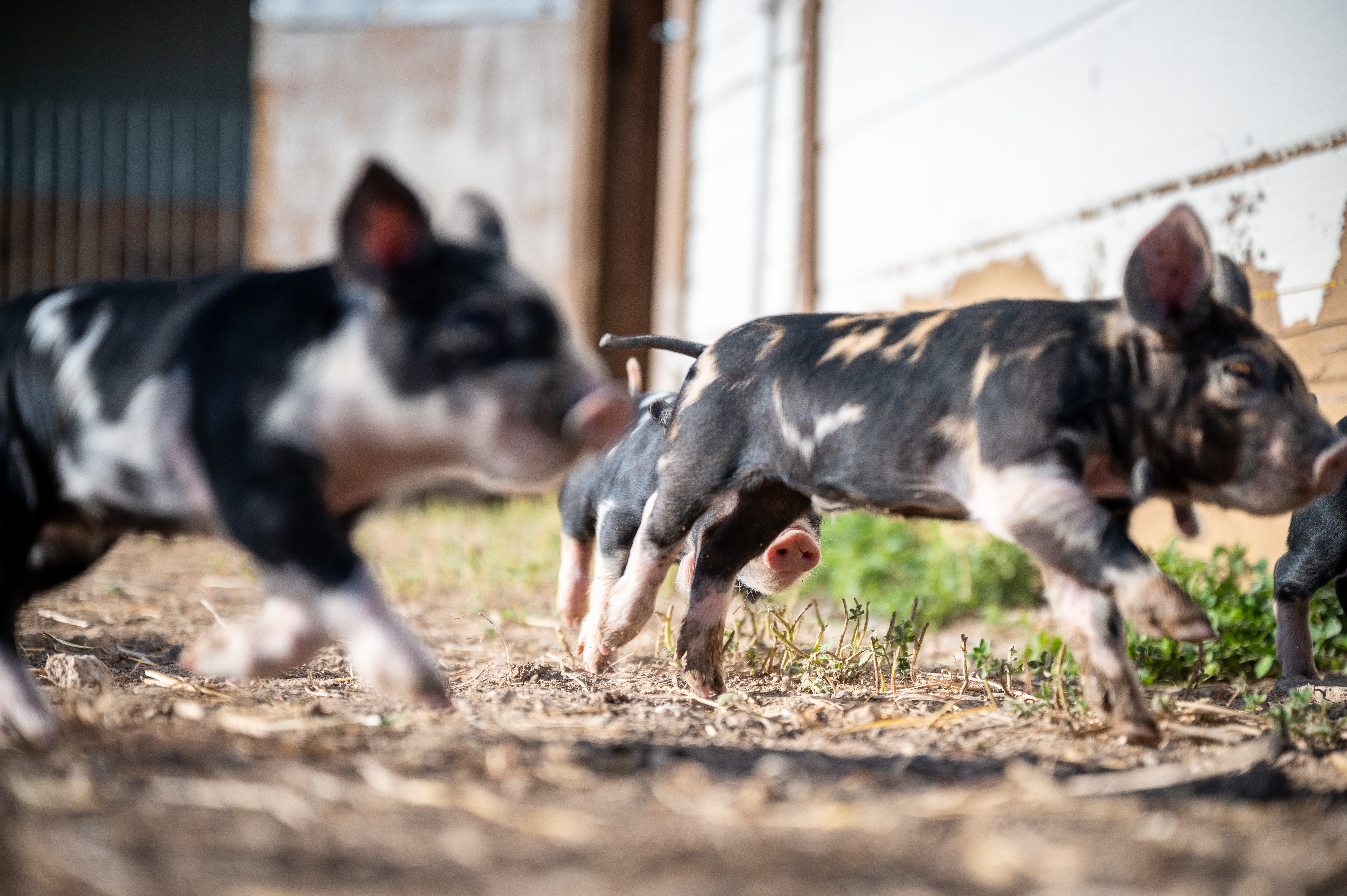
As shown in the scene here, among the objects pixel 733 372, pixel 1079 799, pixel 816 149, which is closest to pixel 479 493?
pixel 816 149

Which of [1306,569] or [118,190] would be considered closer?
[1306,569]

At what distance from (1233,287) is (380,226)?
6.23ft

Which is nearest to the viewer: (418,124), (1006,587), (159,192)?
(1006,587)

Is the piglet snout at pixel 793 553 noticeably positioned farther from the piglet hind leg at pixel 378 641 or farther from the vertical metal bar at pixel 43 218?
the vertical metal bar at pixel 43 218

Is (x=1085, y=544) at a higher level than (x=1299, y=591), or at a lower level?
higher

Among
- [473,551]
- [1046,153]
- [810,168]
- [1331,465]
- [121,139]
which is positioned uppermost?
[121,139]

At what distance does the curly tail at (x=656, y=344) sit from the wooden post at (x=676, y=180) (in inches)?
177

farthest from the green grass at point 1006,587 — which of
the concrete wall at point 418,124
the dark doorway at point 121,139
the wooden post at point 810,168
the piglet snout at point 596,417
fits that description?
the dark doorway at point 121,139

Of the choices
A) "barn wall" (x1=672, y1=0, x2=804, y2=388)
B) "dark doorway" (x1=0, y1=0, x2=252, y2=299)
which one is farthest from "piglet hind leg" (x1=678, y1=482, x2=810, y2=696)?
"dark doorway" (x1=0, y1=0, x2=252, y2=299)

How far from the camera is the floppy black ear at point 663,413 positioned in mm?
3131

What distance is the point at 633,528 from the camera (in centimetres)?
344

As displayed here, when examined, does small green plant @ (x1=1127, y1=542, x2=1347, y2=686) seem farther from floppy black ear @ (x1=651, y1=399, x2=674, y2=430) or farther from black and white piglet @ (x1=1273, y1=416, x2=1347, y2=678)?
floppy black ear @ (x1=651, y1=399, x2=674, y2=430)

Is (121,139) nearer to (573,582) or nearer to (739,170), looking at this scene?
(739,170)

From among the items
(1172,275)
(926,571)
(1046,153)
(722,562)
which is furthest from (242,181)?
(1172,275)
